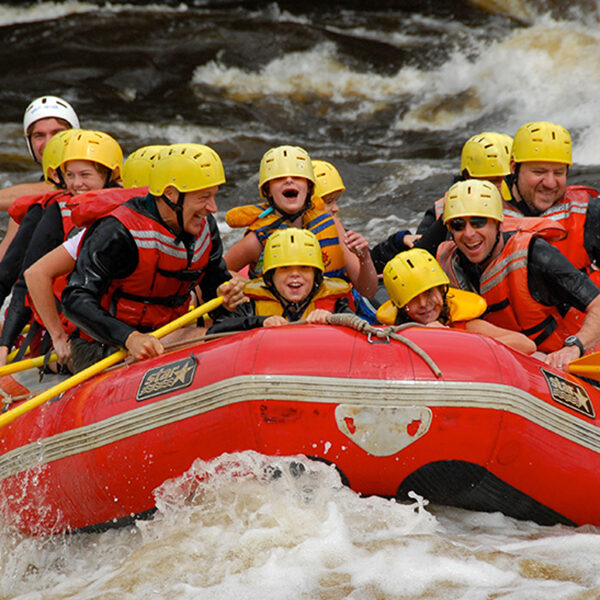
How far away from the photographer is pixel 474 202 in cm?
444

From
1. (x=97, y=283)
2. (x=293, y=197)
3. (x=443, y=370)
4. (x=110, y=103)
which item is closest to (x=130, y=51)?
(x=110, y=103)

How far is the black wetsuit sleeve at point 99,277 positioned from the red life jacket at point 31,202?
92cm

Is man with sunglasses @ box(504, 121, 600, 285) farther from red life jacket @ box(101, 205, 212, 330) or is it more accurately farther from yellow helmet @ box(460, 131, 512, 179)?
red life jacket @ box(101, 205, 212, 330)

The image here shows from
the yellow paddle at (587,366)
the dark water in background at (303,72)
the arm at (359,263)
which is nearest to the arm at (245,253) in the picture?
the arm at (359,263)

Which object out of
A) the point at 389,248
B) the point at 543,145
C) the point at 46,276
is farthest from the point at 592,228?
the point at 46,276

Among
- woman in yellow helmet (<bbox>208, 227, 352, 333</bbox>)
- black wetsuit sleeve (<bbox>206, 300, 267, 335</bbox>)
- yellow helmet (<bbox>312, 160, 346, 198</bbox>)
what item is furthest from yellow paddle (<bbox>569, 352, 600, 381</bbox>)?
yellow helmet (<bbox>312, 160, 346, 198</bbox>)

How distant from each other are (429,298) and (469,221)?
449mm

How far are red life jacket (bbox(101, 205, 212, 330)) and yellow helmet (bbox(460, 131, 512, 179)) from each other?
202 cm

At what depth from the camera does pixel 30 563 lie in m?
4.01

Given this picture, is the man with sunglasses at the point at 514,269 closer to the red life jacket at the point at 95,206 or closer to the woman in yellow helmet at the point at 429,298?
Answer: the woman in yellow helmet at the point at 429,298

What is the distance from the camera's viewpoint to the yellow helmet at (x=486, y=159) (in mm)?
5703

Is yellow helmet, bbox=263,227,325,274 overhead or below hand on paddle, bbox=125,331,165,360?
overhead

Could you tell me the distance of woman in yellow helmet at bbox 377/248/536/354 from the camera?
14.0 ft

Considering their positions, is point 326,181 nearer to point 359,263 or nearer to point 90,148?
point 359,263
